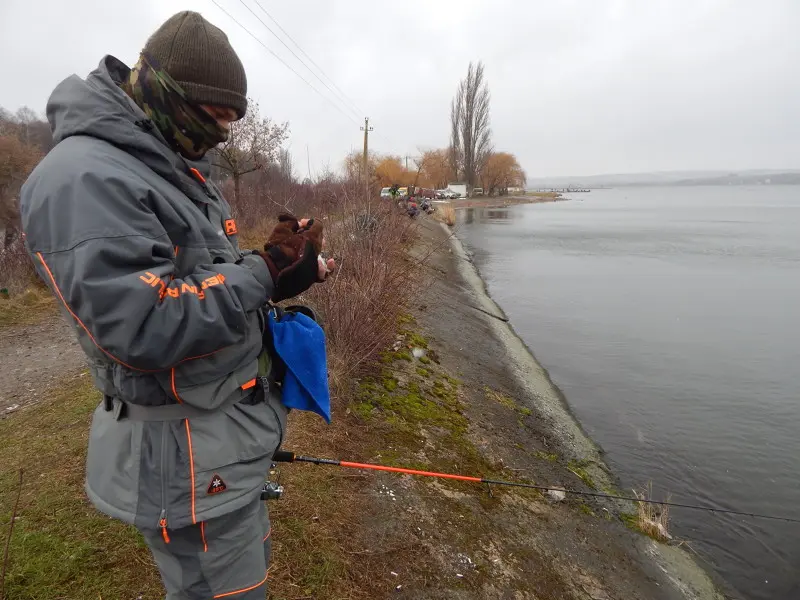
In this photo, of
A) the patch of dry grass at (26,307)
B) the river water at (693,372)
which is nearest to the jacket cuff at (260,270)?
the river water at (693,372)

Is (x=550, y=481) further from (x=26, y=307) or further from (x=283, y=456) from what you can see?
(x=26, y=307)

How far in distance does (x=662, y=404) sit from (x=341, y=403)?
6.31m

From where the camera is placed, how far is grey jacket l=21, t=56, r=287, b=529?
1.22 metres

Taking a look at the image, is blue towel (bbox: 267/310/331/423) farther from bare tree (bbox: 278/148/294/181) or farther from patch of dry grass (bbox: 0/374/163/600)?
bare tree (bbox: 278/148/294/181)

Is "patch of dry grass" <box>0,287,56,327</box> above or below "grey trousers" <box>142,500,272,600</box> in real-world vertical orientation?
below

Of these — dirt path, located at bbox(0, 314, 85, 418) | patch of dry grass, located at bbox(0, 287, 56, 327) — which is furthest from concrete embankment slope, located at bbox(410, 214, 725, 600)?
patch of dry grass, located at bbox(0, 287, 56, 327)

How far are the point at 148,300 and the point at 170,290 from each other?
70 millimetres

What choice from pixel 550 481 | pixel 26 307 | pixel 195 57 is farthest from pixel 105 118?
pixel 26 307

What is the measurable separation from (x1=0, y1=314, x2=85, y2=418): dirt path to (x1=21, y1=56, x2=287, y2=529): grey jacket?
14.7 ft

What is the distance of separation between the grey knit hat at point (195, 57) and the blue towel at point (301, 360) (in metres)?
0.75

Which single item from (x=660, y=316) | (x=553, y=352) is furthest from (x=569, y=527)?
(x=660, y=316)

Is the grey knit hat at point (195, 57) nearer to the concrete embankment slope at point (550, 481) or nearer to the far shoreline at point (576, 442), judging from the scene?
the concrete embankment slope at point (550, 481)

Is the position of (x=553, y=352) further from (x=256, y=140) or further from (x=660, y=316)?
(x=256, y=140)

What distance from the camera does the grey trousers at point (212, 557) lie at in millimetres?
1504
